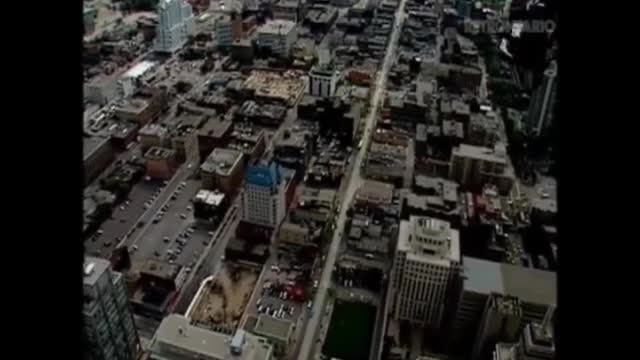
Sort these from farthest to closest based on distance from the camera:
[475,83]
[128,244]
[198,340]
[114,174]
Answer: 1. [475,83]
2. [114,174]
3. [128,244]
4. [198,340]

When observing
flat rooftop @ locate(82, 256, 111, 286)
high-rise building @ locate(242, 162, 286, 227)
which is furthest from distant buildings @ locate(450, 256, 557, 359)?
flat rooftop @ locate(82, 256, 111, 286)

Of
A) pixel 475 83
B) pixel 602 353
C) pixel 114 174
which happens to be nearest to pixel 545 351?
pixel 602 353

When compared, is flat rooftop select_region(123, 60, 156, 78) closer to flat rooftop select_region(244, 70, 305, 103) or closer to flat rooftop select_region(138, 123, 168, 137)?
flat rooftop select_region(244, 70, 305, 103)

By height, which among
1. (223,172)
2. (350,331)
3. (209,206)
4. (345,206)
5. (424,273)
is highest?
(424,273)

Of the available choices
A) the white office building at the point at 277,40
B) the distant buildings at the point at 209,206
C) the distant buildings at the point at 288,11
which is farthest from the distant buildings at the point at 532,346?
the distant buildings at the point at 288,11

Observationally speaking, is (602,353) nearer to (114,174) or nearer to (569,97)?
(569,97)

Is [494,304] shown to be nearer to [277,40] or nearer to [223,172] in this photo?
[223,172]

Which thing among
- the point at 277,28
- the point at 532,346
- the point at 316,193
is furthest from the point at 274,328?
the point at 277,28
